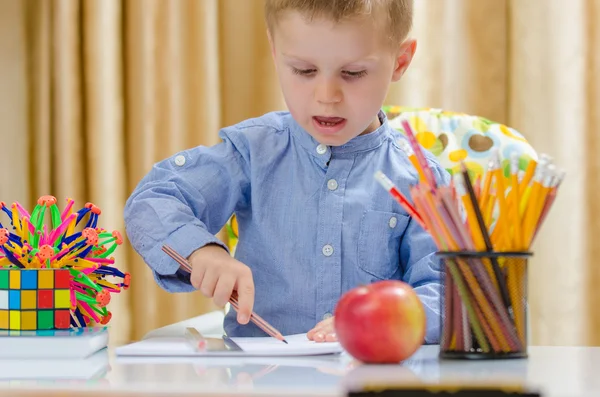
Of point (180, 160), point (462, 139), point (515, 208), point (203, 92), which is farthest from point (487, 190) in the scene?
point (203, 92)

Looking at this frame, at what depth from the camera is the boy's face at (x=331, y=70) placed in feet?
3.14

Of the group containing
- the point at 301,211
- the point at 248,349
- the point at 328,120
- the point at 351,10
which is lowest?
the point at 248,349

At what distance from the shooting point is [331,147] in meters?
1.14

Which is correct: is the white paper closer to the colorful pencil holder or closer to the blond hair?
the colorful pencil holder

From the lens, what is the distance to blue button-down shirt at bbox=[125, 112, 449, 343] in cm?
109

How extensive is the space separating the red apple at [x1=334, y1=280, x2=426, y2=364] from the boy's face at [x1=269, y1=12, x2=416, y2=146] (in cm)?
34

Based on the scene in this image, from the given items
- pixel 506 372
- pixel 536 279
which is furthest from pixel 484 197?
pixel 536 279

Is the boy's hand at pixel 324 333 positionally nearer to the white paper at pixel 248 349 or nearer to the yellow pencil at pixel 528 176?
the white paper at pixel 248 349

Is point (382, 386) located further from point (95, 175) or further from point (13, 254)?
point (95, 175)

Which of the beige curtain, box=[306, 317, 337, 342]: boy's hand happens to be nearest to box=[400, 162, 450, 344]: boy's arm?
box=[306, 317, 337, 342]: boy's hand

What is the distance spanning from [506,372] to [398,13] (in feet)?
1.81

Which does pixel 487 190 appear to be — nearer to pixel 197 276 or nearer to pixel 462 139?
pixel 197 276

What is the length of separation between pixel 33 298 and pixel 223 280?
19cm

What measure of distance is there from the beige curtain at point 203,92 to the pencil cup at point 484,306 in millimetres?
1209
